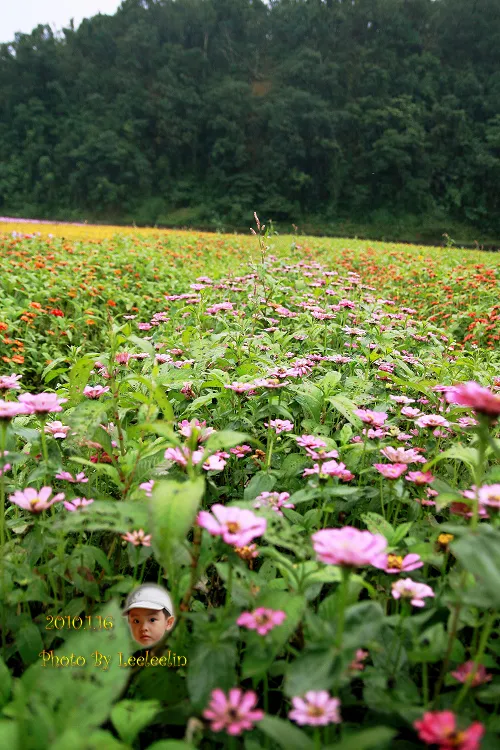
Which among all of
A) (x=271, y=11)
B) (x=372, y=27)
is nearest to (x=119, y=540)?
(x=372, y=27)

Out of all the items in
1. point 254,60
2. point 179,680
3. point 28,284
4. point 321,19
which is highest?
point 321,19

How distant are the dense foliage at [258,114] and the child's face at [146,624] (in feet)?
90.4

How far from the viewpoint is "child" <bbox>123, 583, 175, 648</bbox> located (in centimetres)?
94

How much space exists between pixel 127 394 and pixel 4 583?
741 millimetres

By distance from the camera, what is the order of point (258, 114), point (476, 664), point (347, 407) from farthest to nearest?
point (258, 114), point (347, 407), point (476, 664)

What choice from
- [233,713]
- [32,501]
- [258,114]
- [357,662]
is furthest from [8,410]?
[258,114]

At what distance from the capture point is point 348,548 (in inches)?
23.4

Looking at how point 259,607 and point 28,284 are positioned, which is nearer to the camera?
point 259,607

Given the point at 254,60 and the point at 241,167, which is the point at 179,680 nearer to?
the point at 241,167

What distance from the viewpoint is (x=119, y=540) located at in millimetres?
1142

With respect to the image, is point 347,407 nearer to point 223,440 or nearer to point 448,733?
point 223,440

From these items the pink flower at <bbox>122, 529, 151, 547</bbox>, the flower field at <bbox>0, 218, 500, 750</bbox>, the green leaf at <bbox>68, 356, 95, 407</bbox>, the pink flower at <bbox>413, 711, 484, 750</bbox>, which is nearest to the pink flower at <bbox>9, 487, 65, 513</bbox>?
the flower field at <bbox>0, 218, 500, 750</bbox>

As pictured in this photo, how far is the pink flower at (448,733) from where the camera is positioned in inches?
20.1

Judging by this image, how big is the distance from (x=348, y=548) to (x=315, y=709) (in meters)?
0.18
